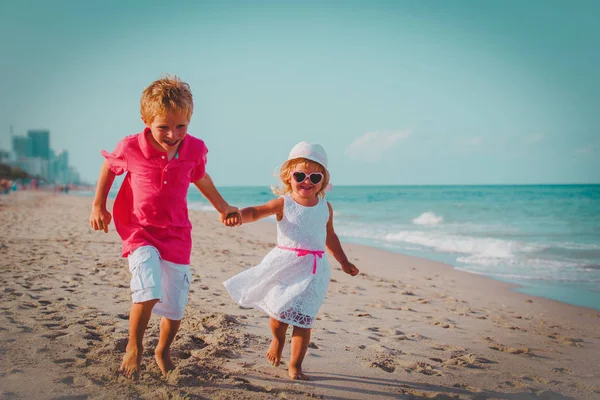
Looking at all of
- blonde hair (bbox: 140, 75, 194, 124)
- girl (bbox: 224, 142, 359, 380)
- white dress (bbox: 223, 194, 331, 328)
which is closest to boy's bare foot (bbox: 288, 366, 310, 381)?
girl (bbox: 224, 142, 359, 380)

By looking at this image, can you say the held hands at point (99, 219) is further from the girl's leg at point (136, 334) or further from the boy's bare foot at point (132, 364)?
the boy's bare foot at point (132, 364)

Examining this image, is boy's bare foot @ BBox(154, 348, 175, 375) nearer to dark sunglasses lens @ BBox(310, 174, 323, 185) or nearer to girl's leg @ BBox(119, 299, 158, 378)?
girl's leg @ BBox(119, 299, 158, 378)

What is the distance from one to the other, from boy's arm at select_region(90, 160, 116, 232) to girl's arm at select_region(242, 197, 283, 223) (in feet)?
2.64

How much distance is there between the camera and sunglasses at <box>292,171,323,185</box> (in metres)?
3.16

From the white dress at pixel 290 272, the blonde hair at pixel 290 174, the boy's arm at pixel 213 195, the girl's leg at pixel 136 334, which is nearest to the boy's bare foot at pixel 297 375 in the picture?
the white dress at pixel 290 272

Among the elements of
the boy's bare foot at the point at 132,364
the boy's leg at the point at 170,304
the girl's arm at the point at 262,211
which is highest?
the girl's arm at the point at 262,211

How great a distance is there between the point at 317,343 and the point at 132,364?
150 centimetres

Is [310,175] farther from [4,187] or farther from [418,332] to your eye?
[4,187]

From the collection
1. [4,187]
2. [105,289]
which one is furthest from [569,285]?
[4,187]

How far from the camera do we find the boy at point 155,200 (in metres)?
2.70

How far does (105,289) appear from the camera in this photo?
16.1 ft

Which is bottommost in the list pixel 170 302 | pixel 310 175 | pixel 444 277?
pixel 444 277

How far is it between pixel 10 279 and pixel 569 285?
7.24 meters

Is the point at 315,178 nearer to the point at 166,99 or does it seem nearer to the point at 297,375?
the point at 166,99
